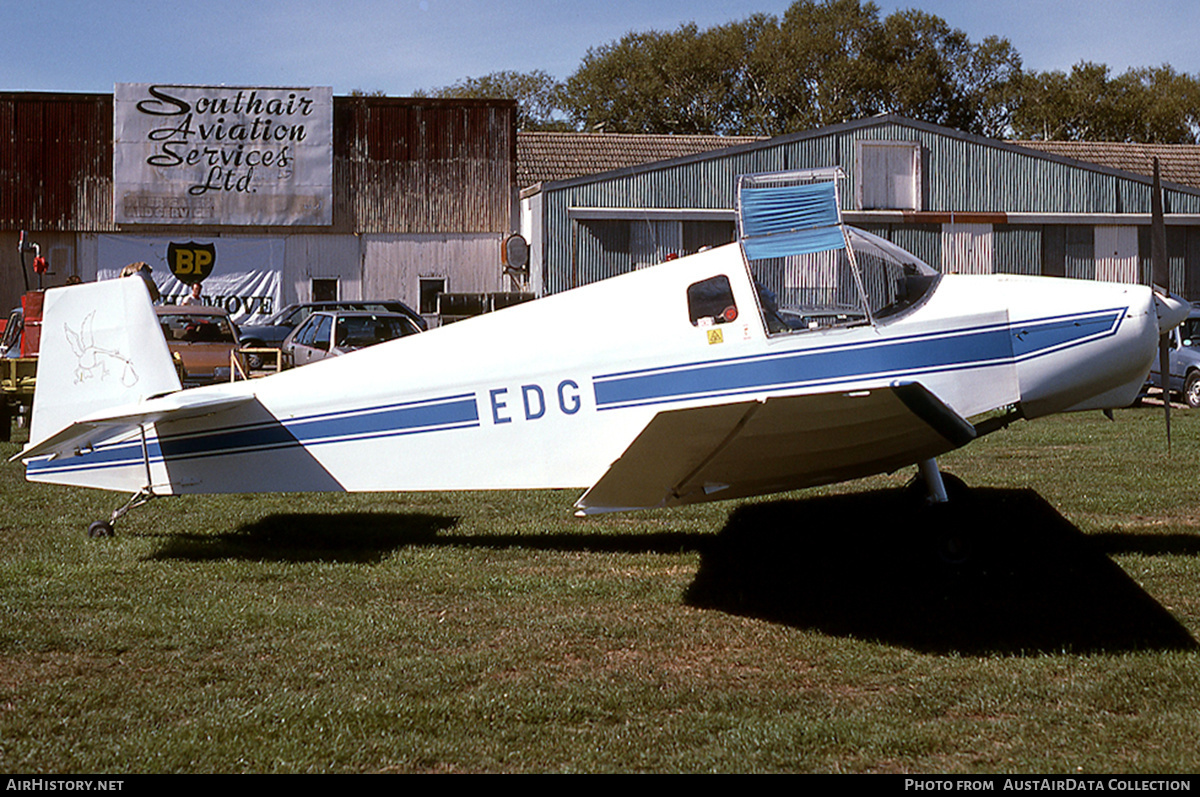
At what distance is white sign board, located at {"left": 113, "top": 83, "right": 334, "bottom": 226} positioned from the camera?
2998 cm

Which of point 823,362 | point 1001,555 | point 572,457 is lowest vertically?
point 1001,555

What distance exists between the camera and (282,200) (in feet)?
100

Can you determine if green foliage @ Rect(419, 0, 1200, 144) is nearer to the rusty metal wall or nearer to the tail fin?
the rusty metal wall

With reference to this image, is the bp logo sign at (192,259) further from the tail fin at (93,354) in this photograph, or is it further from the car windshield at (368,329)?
the tail fin at (93,354)

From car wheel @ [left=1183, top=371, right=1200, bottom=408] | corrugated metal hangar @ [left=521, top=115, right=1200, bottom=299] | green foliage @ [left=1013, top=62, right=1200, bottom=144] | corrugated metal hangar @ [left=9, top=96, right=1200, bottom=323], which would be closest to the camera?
car wheel @ [left=1183, top=371, right=1200, bottom=408]

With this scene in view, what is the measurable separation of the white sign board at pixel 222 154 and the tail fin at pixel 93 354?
23.9 m

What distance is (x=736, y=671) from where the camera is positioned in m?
5.33

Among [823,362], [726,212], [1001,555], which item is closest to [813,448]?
[823,362]

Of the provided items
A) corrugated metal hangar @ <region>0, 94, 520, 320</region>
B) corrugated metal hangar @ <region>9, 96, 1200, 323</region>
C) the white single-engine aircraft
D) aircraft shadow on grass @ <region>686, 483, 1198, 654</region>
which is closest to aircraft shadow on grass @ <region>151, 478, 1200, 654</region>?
aircraft shadow on grass @ <region>686, 483, 1198, 654</region>

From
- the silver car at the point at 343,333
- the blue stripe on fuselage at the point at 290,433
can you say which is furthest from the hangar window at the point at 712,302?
the silver car at the point at 343,333

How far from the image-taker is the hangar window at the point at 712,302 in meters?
6.69

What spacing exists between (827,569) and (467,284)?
25.2 metres

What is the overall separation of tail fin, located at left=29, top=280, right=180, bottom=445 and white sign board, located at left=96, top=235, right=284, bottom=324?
940 inches
